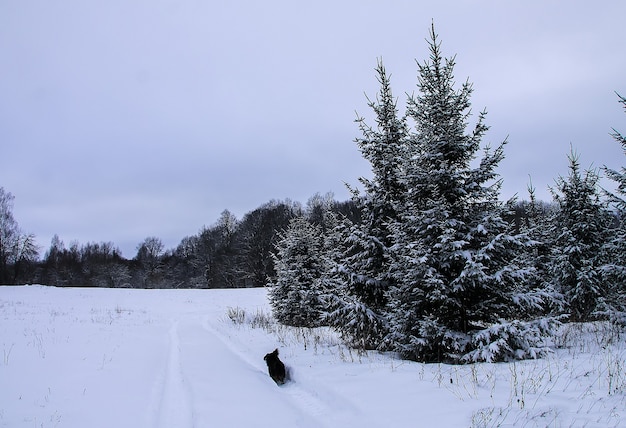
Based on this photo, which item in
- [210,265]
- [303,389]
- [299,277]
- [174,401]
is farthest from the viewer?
[210,265]

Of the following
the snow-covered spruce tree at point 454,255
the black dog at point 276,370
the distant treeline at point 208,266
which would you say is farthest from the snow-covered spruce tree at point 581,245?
the distant treeline at point 208,266

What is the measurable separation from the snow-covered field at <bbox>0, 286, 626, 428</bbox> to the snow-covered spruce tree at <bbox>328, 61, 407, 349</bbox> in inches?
39.9

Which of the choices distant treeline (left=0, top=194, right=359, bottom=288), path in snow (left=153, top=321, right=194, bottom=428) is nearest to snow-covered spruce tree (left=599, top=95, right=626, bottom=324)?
path in snow (left=153, top=321, right=194, bottom=428)

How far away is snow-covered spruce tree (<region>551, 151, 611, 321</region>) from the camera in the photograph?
15.8m

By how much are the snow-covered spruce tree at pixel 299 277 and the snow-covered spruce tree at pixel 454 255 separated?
9798mm

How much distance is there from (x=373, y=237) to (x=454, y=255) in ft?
9.30

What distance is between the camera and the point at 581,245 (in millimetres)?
16156

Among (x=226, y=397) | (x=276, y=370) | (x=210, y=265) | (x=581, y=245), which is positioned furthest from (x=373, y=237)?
(x=210, y=265)

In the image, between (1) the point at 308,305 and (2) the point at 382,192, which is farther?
(1) the point at 308,305

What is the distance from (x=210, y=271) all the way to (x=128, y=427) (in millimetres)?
67473

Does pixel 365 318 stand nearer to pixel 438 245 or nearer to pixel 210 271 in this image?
pixel 438 245

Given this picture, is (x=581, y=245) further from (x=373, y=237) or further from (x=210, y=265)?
(x=210, y=265)

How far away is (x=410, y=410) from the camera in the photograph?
4879mm

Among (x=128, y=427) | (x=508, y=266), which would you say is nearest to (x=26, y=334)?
(x=128, y=427)
